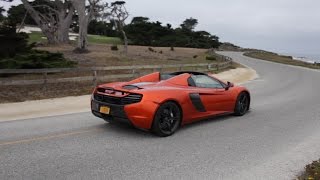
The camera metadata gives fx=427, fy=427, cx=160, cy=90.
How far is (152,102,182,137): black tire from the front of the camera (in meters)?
7.89

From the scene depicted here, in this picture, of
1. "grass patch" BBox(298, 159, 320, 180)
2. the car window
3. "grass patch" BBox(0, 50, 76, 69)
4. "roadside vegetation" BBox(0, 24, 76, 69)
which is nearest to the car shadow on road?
the car window

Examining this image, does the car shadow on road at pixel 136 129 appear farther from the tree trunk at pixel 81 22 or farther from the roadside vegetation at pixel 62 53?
the tree trunk at pixel 81 22

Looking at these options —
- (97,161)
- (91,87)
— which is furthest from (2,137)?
(91,87)

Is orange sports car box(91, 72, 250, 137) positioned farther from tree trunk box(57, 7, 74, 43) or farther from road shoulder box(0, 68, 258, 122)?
tree trunk box(57, 7, 74, 43)

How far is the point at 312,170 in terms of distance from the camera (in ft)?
19.0

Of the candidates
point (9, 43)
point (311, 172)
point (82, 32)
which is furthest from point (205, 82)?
point (82, 32)

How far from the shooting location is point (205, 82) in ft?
31.3

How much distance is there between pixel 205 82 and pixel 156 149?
2.86 m

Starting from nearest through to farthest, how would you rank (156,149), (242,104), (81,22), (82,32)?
(156,149)
(242,104)
(81,22)
(82,32)

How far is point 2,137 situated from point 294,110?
7.97 meters

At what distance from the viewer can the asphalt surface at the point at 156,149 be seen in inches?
232

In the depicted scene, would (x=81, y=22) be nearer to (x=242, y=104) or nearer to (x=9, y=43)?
(x=9, y=43)

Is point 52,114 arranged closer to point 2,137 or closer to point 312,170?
point 2,137

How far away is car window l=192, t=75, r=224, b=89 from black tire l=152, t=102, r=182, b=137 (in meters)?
1.16
